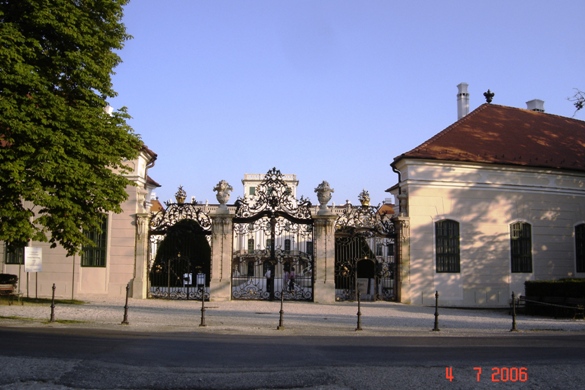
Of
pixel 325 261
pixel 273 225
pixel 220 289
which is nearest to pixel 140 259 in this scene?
pixel 220 289

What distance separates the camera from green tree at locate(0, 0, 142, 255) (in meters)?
16.1

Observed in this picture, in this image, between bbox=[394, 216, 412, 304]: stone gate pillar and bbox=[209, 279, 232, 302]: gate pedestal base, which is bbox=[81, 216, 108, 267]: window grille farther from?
bbox=[394, 216, 412, 304]: stone gate pillar

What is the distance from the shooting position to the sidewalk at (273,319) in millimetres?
15617

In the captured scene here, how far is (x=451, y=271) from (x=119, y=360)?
18.3 metres

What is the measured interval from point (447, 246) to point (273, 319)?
1053cm

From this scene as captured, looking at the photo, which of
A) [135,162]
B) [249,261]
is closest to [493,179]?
[249,261]

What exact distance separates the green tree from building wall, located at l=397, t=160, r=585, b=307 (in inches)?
505

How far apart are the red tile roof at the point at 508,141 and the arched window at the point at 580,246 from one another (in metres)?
2.93

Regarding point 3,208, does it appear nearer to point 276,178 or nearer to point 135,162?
point 135,162

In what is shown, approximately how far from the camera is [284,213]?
24312 mm

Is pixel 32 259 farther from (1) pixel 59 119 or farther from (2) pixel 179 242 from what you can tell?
(2) pixel 179 242

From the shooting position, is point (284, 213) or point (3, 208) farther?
point (284, 213)

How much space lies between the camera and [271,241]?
79.8 ft
